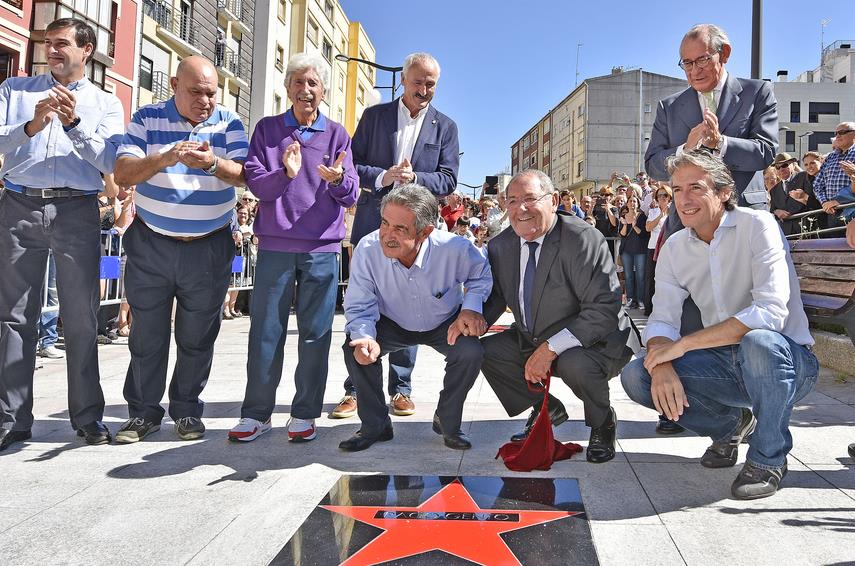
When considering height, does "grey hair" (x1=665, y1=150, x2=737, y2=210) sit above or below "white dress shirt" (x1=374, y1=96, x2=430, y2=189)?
below

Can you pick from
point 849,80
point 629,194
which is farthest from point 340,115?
point 849,80

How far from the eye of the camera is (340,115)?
130ft

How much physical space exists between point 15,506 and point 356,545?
1.45m

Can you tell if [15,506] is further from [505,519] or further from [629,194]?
[629,194]

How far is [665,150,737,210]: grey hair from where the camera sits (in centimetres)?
303

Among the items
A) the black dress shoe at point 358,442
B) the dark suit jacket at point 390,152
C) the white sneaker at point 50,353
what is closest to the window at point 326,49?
the white sneaker at point 50,353

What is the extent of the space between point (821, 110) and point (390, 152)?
6572 centimetres

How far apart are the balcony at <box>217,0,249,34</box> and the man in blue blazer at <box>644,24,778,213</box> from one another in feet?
93.1

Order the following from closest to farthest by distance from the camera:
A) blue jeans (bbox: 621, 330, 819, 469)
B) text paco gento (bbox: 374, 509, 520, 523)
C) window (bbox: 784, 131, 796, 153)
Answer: text paco gento (bbox: 374, 509, 520, 523)
blue jeans (bbox: 621, 330, 819, 469)
window (bbox: 784, 131, 796, 153)

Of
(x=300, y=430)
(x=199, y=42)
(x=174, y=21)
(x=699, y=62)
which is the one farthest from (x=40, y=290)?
(x=199, y=42)

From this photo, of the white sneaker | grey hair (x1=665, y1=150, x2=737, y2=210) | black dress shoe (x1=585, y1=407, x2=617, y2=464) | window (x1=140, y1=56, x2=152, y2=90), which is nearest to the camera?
grey hair (x1=665, y1=150, x2=737, y2=210)

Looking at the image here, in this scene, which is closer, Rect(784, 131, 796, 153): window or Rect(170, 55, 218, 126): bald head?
Rect(170, 55, 218, 126): bald head

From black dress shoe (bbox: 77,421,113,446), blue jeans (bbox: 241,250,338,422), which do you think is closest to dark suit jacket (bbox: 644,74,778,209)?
blue jeans (bbox: 241,250,338,422)

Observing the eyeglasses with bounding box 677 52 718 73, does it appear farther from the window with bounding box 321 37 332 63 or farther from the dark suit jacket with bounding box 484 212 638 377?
the window with bounding box 321 37 332 63
